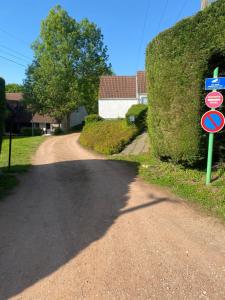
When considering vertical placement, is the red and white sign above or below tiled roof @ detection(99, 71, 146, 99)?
below

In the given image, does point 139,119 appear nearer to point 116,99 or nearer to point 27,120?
point 116,99

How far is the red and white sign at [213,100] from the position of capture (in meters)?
7.60

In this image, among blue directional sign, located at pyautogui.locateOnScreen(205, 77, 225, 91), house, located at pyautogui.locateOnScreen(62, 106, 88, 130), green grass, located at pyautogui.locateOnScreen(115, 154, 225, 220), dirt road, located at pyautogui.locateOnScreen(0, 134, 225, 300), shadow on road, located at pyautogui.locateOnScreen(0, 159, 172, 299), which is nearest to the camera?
dirt road, located at pyautogui.locateOnScreen(0, 134, 225, 300)

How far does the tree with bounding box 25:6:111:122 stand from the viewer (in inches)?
1535

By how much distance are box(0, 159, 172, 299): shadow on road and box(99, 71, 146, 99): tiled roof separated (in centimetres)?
2701

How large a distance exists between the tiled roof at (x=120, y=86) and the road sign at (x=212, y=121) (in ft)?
92.7

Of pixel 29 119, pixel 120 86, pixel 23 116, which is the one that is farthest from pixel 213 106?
pixel 23 116

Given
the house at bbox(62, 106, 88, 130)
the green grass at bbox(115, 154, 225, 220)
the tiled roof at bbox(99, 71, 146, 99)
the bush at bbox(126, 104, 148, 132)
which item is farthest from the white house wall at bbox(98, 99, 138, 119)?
the green grass at bbox(115, 154, 225, 220)

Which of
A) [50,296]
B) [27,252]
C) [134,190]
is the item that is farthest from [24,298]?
[134,190]

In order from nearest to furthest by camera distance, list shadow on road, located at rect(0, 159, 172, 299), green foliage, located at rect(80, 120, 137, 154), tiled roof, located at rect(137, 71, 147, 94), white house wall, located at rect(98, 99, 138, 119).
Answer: shadow on road, located at rect(0, 159, 172, 299) < green foliage, located at rect(80, 120, 137, 154) < tiled roof, located at rect(137, 71, 147, 94) < white house wall, located at rect(98, 99, 138, 119)

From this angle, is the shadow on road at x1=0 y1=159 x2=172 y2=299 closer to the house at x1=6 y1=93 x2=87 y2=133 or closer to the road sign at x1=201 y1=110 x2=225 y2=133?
the road sign at x1=201 y1=110 x2=225 y2=133

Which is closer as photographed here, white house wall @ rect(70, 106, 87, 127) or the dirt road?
the dirt road

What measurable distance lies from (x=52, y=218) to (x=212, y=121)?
4609 mm

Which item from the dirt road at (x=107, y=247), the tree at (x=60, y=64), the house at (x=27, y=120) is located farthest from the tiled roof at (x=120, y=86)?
the dirt road at (x=107, y=247)
